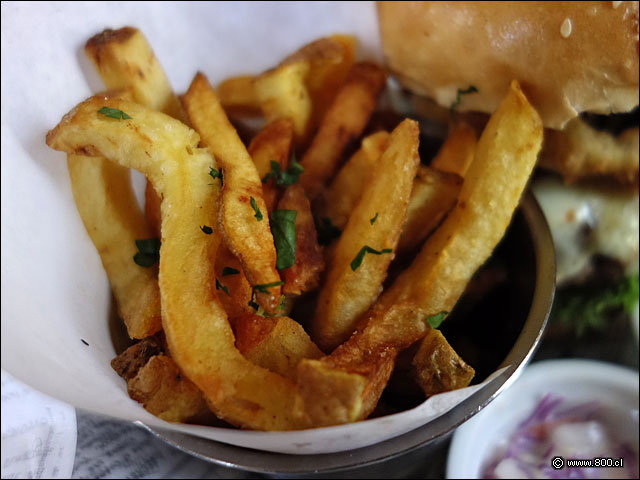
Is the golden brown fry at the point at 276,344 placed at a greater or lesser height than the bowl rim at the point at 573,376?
greater

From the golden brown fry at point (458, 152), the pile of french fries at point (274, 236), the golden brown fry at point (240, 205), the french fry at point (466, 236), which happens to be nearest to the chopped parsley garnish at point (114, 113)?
the pile of french fries at point (274, 236)

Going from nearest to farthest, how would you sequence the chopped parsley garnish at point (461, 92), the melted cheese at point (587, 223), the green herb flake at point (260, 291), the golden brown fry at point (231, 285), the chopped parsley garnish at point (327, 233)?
the green herb flake at point (260, 291)
the golden brown fry at point (231, 285)
the chopped parsley garnish at point (327, 233)
the chopped parsley garnish at point (461, 92)
the melted cheese at point (587, 223)

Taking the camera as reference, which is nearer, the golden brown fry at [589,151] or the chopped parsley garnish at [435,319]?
the chopped parsley garnish at [435,319]

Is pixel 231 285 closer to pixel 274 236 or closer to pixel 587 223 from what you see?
pixel 274 236

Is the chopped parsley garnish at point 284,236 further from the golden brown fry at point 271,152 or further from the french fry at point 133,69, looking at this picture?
the french fry at point 133,69

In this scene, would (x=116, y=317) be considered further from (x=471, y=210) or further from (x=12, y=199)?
(x=471, y=210)

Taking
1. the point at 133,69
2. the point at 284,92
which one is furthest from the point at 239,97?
the point at 133,69

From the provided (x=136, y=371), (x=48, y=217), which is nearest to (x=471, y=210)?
(x=136, y=371)
